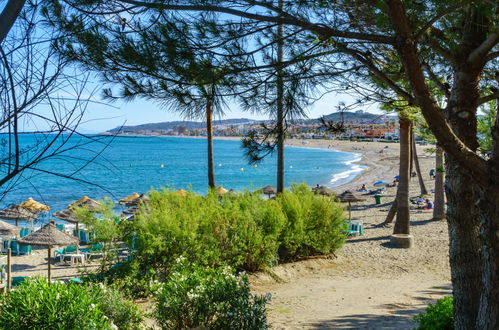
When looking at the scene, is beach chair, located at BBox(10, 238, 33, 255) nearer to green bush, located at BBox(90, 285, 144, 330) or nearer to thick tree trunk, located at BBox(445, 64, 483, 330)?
green bush, located at BBox(90, 285, 144, 330)

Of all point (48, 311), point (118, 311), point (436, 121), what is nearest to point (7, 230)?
point (118, 311)

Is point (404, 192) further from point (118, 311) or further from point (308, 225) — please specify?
point (118, 311)

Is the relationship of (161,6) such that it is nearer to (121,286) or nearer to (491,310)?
(491,310)

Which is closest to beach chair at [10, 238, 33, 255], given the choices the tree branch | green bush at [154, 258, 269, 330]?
green bush at [154, 258, 269, 330]

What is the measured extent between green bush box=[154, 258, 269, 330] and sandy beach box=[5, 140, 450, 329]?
112 cm

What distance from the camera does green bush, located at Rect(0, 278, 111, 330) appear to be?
4.20m

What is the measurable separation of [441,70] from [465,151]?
240 cm

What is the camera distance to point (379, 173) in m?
52.0

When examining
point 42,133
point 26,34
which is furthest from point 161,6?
point 42,133

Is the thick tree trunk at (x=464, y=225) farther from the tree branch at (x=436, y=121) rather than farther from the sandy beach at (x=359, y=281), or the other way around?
the sandy beach at (x=359, y=281)

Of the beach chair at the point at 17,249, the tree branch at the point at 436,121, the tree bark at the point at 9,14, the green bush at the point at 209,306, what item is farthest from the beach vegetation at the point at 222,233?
the beach chair at the point at 17,249

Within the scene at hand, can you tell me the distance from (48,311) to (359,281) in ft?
24.5

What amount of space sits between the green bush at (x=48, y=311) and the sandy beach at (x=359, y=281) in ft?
9.65

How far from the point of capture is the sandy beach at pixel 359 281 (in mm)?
7344
